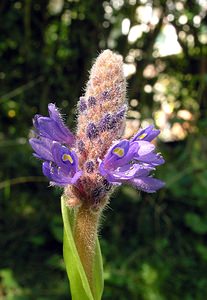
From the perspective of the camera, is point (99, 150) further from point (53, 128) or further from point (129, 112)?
point (129, 112)

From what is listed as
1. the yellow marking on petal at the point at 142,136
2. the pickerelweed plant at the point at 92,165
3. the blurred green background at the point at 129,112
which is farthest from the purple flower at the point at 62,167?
the blurred green background at the point at 129,112

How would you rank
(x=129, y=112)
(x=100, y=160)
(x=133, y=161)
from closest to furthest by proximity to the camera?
(x=100, y=160)
(x=133, y=161)
(x=129, y=112)

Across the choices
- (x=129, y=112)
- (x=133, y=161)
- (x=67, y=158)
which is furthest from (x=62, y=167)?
(x=129, y=112)

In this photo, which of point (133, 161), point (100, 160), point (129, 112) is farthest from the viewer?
point (129, 112)

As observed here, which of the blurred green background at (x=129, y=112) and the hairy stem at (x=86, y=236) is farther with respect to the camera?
the blurred green background at (x=129, y=112)

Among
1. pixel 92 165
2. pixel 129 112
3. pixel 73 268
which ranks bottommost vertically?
pixel 129 112

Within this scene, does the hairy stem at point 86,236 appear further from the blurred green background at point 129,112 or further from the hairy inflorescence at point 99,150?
the blurred green background at point 129,112

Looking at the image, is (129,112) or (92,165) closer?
(92,165)
